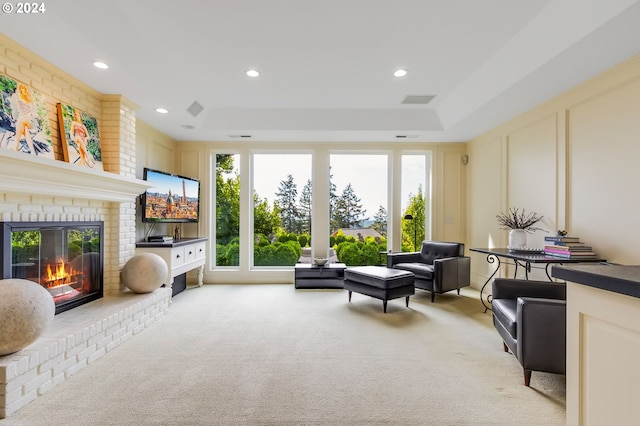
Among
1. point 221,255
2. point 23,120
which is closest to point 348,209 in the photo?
point 221,255

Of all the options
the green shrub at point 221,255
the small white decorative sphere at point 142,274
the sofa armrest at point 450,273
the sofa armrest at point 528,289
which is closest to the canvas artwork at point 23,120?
the small white decorative sphere at point 142,274

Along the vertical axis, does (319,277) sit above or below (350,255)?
below

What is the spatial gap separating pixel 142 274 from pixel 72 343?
3.73 feet

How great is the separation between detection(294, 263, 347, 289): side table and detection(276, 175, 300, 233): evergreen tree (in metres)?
1.04

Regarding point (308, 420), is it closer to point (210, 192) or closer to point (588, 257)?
point (588, 257)

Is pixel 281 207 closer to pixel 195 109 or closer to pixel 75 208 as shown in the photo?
pixel 195 109

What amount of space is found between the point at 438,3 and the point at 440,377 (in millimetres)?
2767

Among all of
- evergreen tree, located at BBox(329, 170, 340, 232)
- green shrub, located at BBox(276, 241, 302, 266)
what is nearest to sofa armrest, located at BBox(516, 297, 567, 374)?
evergreen tree, located at BBox(329, 170, 340, 232)

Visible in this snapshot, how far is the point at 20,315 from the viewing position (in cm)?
184

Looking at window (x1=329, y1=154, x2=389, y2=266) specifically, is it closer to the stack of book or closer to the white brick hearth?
the stack of book

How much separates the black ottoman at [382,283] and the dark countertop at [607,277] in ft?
7.89

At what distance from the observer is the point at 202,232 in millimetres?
5316

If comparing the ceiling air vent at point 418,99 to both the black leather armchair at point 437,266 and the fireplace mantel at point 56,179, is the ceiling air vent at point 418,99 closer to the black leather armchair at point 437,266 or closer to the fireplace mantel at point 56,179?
the black leather armchair at point 437,266

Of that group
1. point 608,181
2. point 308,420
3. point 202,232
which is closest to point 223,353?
point 308,420
